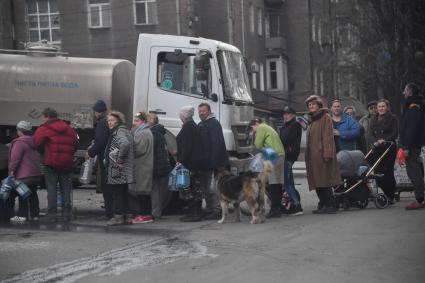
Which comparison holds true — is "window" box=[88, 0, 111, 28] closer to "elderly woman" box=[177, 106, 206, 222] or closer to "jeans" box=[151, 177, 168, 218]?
"jeans" box=[151, 177, 168, 218]

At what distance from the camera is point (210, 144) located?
13797 mm

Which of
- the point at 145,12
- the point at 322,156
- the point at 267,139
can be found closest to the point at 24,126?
the point at 267,139

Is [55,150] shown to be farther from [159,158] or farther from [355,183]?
[355,183]

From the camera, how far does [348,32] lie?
41.2 m

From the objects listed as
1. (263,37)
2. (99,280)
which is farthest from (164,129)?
(263,37)

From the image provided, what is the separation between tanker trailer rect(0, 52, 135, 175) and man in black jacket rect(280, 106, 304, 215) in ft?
10.1

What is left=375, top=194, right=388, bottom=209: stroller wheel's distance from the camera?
14644mm

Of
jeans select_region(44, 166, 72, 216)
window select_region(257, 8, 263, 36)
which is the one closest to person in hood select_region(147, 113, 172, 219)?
jeans select_region(44, 166, 72, 216)

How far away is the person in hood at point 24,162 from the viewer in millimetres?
13896

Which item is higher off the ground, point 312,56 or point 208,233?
point 312,56

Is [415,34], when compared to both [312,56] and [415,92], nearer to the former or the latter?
[312,56]

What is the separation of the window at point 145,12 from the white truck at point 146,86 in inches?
934

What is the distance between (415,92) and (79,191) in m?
9.59

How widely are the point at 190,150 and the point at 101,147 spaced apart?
1.47 metres
